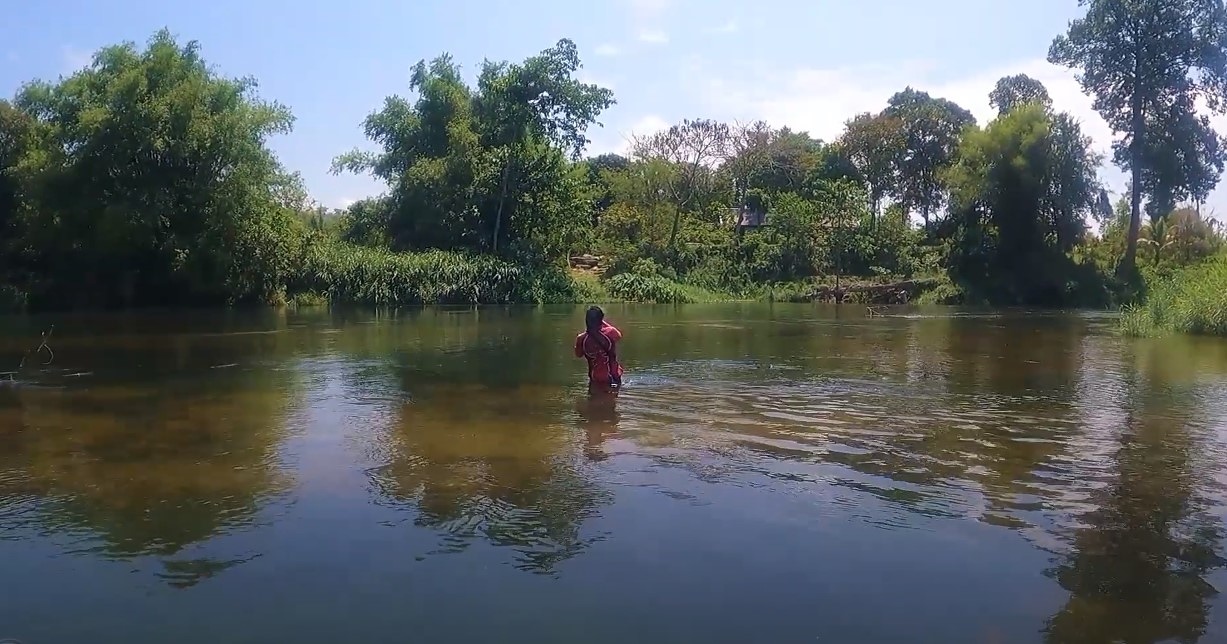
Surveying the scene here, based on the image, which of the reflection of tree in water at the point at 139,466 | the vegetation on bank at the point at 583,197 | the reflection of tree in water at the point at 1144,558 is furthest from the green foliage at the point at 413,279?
the reflection of tree in water at the point at 1144,558

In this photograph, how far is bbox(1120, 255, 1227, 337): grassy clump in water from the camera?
74.8 feet

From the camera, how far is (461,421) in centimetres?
1068

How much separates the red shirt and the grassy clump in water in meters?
17.9

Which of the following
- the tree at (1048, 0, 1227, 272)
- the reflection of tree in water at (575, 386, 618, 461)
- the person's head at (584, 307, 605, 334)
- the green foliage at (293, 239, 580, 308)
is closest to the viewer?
the reflection of tree in water at (575, 386, 618, 461)

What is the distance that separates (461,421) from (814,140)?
65.6 meters

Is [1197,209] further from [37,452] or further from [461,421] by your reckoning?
[37,452]

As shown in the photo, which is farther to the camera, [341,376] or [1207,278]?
[1207,278]

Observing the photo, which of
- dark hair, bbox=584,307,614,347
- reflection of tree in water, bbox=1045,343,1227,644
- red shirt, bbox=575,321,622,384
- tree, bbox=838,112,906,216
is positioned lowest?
reflection of tree in water, bbox=1045,343,1227,644

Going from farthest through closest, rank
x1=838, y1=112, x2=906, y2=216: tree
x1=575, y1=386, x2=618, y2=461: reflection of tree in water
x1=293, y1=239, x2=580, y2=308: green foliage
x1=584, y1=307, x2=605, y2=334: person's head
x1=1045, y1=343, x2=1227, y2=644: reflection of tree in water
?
1. x1=838, y1=112, x2=906, y2=216: tree
2. x1=293, y1=239, x2=580, y2=308: green foliage
3. x1=584, y1=307, x2=605, y2=334: person's head
4. x1=575, y1=386, x2=618, y2=461: reflection of tree in water
5. x1=1045, y1=343, x2=1227, y2=644: reflection of tree in water

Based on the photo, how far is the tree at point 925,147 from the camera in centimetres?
5816

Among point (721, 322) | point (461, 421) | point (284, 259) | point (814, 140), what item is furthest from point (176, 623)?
point (814, 140)

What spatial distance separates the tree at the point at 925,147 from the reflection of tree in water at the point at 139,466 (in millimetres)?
53044

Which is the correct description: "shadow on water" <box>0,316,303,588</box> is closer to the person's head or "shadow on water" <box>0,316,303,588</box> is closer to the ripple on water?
the ripple on water

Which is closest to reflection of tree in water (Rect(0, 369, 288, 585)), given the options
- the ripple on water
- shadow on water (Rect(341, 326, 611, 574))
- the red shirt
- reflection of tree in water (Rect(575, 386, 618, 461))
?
shadow on water (Rect(341, 326, 611, 574))
